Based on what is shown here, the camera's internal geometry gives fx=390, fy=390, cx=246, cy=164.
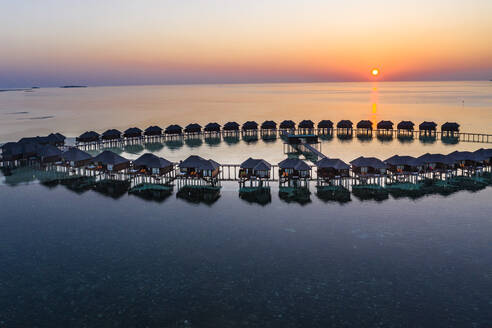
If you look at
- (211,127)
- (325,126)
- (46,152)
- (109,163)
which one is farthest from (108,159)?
(325,126)

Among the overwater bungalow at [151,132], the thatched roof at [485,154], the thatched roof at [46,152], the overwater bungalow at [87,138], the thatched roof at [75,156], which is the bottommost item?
the thatched roof at [485,154]

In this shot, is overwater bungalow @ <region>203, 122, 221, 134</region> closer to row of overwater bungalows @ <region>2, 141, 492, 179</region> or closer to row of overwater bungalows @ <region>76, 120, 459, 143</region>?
row of overwater bungalows @ <region>76, 120, 459, 143</region>

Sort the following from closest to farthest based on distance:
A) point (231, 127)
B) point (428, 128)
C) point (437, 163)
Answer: point (437, 163), point (428, 128), point (231, 127)

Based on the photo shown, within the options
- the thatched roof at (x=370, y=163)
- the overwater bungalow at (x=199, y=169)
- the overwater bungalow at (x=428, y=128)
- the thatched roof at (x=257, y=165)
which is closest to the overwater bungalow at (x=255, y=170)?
the thatched roof at (x=257, y=165)

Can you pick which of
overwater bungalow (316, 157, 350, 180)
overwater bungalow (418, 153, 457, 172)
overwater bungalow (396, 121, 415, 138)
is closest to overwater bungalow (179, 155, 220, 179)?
overwater bungalow (316, 157, 350, 180)

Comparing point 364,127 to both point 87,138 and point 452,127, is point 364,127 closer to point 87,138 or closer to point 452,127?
point 452,127

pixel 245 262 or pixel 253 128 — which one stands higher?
pixel 253 128

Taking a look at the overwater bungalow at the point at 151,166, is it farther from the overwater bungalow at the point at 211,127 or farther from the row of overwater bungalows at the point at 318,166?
the overwater bungalow at the point at 211,127
